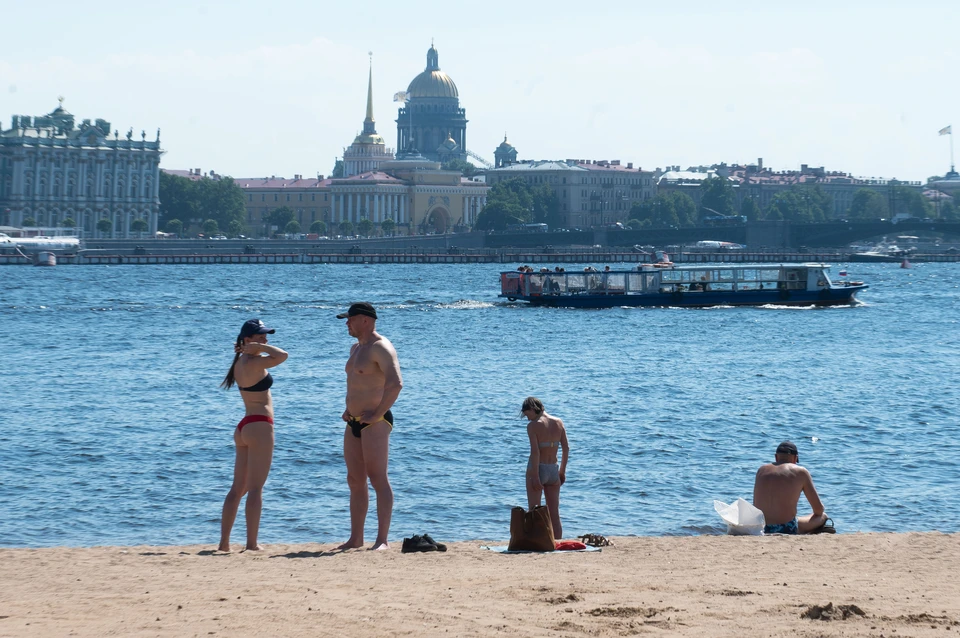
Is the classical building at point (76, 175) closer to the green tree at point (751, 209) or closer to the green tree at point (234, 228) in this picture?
the green tree at point (234, 228)

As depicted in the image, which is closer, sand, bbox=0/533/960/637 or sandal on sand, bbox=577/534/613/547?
sand, bbox=0/533/960/637

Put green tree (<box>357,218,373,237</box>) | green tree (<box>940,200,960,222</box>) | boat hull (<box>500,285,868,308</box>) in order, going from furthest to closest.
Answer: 1. green tree (<box>940,200,960,222</box>)
2. green tree (<box>357,218,373,237</box>)
3. boat hull (<box>500,285,868,308</box>)

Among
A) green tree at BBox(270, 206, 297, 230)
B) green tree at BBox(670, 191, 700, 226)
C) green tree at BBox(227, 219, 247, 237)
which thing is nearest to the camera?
green tree at BBox(227, 219, 247, 237)

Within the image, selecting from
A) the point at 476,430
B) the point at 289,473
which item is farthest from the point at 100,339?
the point at 289,473

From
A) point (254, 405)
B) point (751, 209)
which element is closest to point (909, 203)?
point (751, 209)

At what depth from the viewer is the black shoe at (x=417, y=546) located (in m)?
10.2

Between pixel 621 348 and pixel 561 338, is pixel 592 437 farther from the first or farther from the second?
pixel 561 338

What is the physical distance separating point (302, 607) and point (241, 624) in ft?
1.53

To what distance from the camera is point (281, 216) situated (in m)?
150

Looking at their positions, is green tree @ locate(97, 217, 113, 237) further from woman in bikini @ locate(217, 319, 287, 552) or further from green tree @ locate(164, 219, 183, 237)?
woman in bikini @ locate(217, 319, 287, 552)

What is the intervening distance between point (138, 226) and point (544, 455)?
119160 millimetres

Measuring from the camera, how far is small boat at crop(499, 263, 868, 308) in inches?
2234

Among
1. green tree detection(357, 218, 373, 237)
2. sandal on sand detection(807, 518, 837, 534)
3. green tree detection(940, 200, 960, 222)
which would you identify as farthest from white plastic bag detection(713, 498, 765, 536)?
green tree detection(940, 200, 960, 222)

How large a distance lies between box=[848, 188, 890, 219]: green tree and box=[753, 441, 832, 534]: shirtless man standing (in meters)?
165
